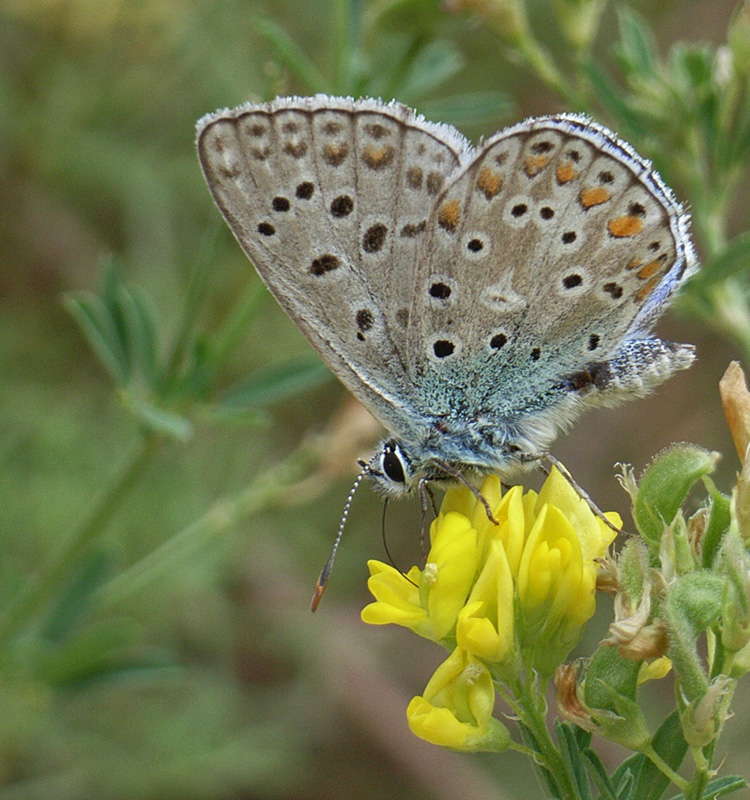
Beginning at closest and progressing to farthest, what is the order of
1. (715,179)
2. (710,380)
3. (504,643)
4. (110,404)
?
(504,643) → (715,179) → (110,404) → (710,380)

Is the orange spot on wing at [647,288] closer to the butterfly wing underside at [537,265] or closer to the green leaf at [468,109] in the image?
the butterfly wing underside at [537,265]

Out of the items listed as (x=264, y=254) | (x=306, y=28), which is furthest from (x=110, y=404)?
(x=264, y=254)

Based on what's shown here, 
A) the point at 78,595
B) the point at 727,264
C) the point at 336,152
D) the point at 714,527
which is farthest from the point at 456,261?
the point at 78,595

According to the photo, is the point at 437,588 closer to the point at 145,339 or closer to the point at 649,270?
the point at 649,270

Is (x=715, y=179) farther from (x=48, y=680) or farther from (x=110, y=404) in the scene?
(x=110, y=404)

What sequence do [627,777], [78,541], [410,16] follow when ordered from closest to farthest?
[627,777], [410,16], [78,541]

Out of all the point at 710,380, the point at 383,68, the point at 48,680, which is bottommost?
the point at 710,380
